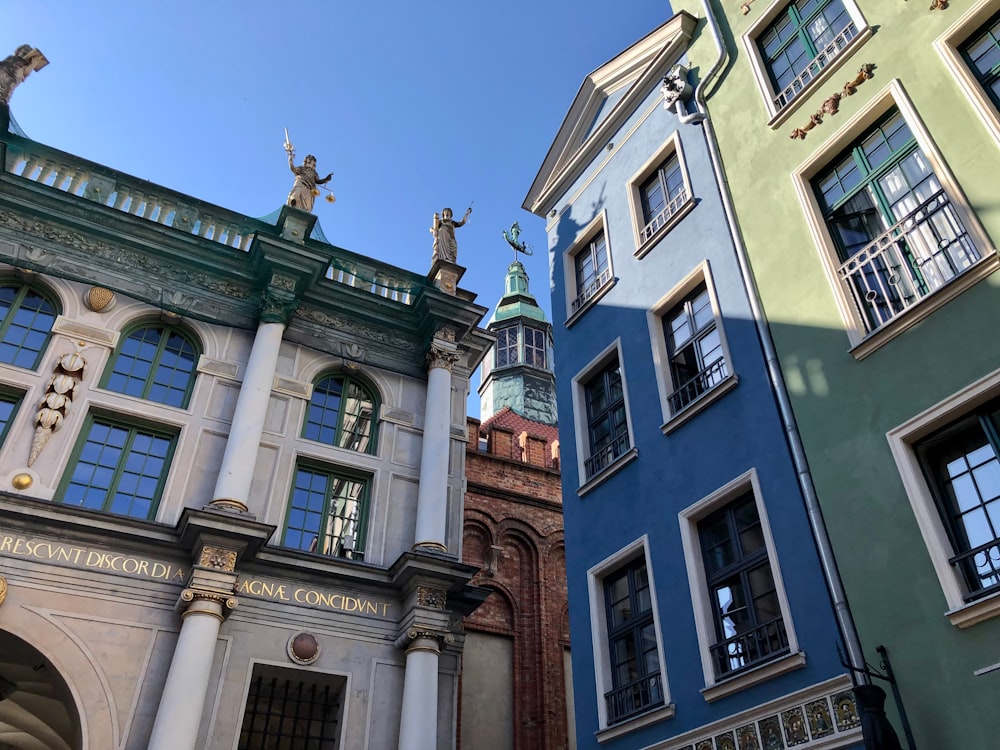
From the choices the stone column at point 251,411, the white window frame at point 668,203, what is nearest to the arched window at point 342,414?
the stone column at point 251,411

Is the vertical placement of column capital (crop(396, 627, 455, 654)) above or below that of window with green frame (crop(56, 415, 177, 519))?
below

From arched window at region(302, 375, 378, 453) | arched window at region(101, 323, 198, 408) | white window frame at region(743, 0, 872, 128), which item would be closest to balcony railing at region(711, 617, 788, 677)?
white window frame at region(743, 0, 872, 128)

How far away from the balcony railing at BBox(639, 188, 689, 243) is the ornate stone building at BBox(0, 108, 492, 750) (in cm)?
609

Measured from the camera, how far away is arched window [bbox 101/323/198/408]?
52.3ft

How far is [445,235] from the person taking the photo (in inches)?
845

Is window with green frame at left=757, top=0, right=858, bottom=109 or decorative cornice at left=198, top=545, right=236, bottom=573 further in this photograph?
decorative cornice at left=198, top=545, right=236, bottom=573

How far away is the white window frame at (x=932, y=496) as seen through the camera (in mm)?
7391

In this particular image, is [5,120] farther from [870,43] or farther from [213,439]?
[870,43]

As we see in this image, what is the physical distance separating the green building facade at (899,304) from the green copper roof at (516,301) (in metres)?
40.5

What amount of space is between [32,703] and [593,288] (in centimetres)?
1303

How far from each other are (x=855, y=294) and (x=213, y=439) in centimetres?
1192

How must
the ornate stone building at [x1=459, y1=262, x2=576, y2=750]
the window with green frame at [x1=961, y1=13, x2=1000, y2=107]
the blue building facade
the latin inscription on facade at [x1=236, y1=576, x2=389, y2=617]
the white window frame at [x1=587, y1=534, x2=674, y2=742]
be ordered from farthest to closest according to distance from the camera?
the ornate stone building at [x1=459, y1=262, x2=576, y2=750] → the latin inscription on facade at [x1=236, y1=576, x2=389, y2=617] → the white window frame at [x1=587, y1=534, x2=674, y2=742] → the window with green frame at [x1=961, y1=13, x2=1000, y2=107] → the blue building facade

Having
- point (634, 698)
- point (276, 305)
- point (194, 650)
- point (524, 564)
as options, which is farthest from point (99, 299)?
point (524, 564)

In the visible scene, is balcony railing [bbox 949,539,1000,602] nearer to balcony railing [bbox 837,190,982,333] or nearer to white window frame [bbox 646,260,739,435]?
balcony railing [bbox 837,190,982,333]
